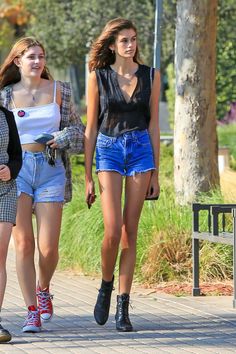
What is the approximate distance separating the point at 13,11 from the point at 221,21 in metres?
19.4

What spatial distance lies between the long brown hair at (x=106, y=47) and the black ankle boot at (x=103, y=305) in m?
1.53

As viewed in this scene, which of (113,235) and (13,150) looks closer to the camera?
(13,150)

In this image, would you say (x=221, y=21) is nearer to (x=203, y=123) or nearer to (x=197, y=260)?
(x=203, y=123)

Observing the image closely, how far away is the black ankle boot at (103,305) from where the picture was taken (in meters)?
8.31

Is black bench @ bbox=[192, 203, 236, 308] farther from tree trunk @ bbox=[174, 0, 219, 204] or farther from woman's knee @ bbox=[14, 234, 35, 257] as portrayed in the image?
woman's knee @ bbox=[14, 234, 35, 257]

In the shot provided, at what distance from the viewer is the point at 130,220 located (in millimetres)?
8164

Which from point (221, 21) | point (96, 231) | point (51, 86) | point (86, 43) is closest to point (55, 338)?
point (51, 86)

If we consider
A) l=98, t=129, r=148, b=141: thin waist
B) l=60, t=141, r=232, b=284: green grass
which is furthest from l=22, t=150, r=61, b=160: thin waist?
l=60, t=141, r=232, b=284: green grass

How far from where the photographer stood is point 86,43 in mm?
31516

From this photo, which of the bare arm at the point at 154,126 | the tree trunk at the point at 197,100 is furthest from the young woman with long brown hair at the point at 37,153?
the tree trunk at the point at 197,100

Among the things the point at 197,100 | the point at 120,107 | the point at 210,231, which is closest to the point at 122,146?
the point at 120,107

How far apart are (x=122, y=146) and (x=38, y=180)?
62cm

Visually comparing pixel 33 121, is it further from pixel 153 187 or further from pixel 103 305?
pixel 103 305

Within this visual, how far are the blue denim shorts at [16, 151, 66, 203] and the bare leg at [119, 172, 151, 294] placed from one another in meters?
0.47
